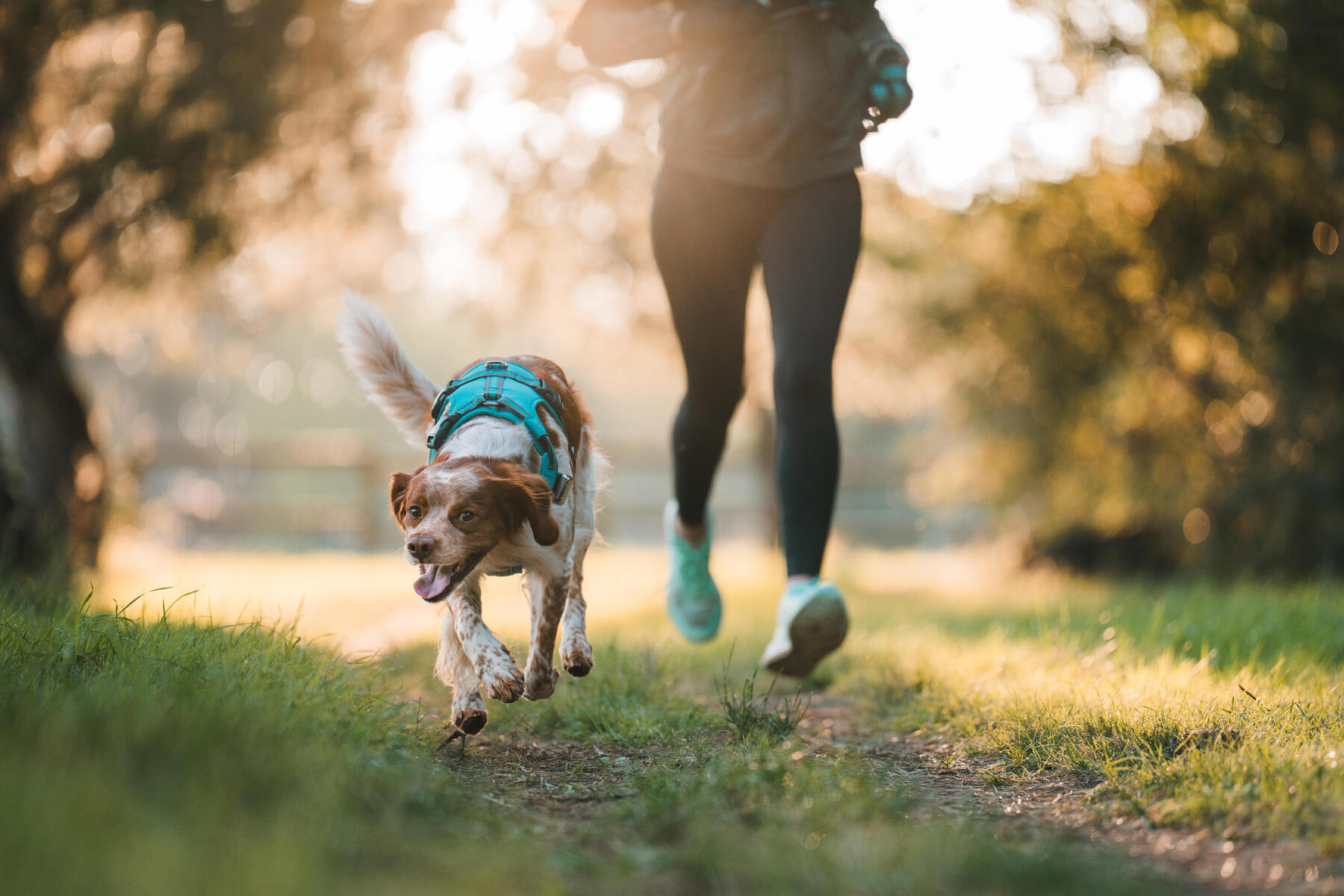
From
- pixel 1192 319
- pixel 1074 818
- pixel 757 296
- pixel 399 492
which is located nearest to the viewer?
pixel 1074 818

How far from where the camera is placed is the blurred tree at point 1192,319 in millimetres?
6664

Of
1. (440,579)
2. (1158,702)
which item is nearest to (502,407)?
(440,579)

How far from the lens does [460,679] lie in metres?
2.47

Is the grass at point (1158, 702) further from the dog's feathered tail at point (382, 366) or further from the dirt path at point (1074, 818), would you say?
the dog's feathered tail at point (382, 366)

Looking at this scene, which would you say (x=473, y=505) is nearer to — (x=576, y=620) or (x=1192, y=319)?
(x=576, y=620)

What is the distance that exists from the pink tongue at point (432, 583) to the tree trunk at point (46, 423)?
6.10 metres

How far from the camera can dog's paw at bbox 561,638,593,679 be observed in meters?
2.56

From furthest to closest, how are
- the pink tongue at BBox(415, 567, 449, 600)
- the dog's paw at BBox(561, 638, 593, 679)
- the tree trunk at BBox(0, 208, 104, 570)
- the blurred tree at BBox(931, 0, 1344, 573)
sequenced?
the tree trunk at BBox(0, 208, 104, 570) → the blurred tree at BBox(931, 0, 1344, 573) → the dog's paw at BBox(561, 638, 593, 679) → the pink tongue at BBox(415, 567, 449, 600)

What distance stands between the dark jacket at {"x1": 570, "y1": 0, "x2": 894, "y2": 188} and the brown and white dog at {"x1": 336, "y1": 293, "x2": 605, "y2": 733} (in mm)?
870

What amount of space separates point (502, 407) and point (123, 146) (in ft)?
19.0

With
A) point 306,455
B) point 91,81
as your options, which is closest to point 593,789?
point 91,81

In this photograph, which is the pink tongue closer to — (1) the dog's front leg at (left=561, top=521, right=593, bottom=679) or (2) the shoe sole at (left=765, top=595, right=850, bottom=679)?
(1) the dog's front leg at (left=561, top=521, right=593, bottom=679)

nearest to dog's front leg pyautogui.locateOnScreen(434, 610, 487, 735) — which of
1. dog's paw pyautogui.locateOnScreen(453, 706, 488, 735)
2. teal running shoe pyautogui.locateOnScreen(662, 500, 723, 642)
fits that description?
dog's paw pyautogui.locateOnScreen(453, 706, 488, 735)

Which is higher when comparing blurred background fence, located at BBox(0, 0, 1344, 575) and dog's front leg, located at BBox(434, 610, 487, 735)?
blurred background fence, located at BBox(0, 0, 1344, 575)
